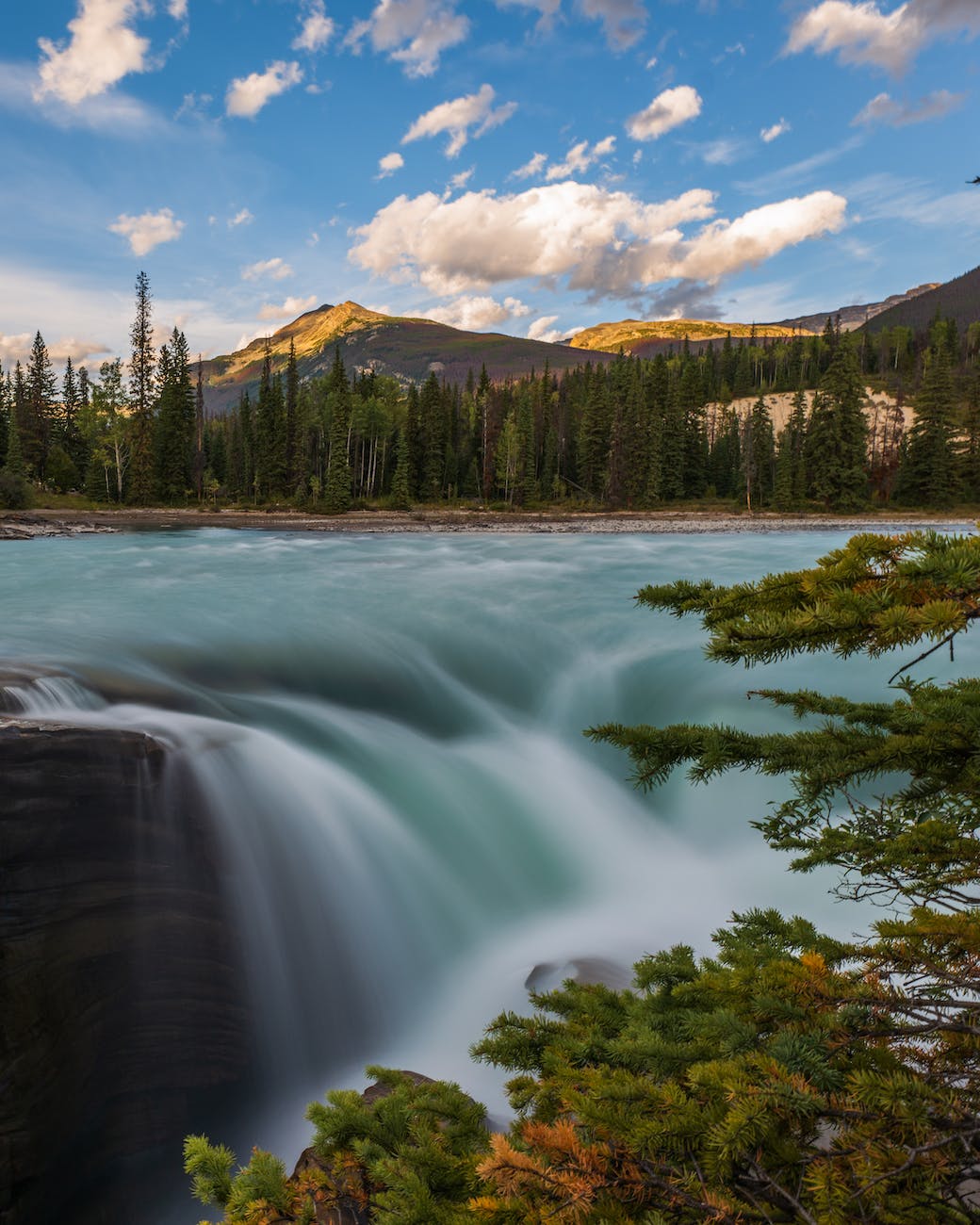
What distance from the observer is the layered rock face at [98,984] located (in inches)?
175

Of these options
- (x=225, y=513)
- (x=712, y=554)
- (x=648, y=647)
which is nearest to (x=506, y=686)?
(x=648, y=647)

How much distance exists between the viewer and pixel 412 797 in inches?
353

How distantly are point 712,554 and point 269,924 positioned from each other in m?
30.4

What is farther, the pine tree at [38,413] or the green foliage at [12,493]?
the pine tree at [38,413]

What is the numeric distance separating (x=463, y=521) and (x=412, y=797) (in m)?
44.4

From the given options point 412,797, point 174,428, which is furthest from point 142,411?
point 412,797

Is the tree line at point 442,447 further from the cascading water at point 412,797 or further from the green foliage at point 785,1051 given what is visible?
the green foliage at point 785,1051

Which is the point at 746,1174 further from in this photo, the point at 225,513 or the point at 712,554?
the point at 225,513

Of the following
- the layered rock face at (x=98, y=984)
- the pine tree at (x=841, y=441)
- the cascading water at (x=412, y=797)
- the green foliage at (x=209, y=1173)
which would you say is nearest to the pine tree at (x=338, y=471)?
the cascading water at (x=412, y=797)

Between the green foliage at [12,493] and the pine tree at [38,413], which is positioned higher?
the pine tree at [38,413]

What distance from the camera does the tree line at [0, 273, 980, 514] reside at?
190 ft

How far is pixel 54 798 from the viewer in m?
5.37

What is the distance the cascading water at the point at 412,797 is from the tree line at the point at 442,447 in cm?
4530

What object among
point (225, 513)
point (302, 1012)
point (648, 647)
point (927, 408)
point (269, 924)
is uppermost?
point (927, 408)
